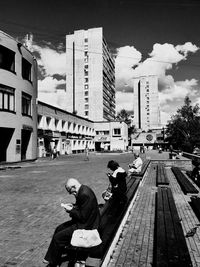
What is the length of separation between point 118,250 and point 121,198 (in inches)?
80.1

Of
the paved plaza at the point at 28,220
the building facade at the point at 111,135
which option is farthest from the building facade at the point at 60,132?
the paved plaza at the point at 28,220

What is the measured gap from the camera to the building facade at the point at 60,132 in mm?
37969

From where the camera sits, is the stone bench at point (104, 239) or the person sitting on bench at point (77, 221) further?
the person sitting on bench at point (77, 221)

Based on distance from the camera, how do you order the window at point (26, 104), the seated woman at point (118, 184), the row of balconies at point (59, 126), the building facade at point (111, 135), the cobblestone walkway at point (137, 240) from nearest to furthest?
the cobblestone walkway at point (137, 240), the seated woman at point (118, 184), the window at point (26, 104), the row of balconies at point (59, 126), the building facade at point (111, 135)

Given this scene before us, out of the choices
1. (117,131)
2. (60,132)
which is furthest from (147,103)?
(60,132)

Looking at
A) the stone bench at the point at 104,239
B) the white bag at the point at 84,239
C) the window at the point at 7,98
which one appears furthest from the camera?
the window at the point at 7,98

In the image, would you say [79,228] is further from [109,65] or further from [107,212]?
[109,65]

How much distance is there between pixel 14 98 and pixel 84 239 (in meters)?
23.6

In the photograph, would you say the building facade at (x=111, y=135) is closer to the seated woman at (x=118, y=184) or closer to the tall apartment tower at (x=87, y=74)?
the tall apartment tower at (x=87, y=74)

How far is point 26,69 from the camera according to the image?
28.4 metres

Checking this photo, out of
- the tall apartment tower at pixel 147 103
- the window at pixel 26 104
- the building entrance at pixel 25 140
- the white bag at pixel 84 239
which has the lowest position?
the white bag at pixel 84 239

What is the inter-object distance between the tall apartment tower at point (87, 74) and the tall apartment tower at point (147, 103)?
60.1m

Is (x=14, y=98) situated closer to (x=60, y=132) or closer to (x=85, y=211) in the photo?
(x=60, y=132)

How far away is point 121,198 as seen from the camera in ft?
21.6
